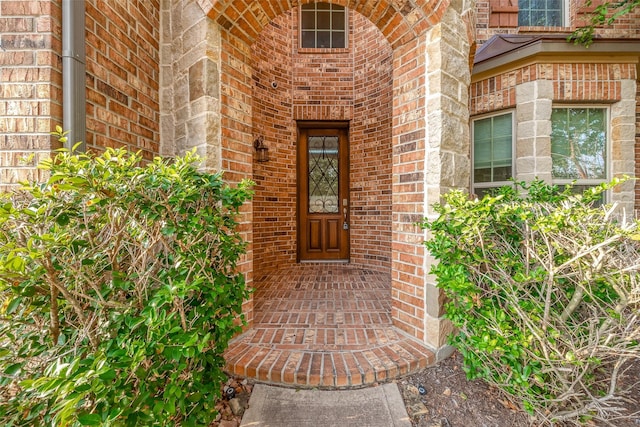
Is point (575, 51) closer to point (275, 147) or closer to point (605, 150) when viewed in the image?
point (605, 150)

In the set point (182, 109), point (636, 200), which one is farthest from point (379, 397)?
point (636, 200)

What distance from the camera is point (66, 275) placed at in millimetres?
1046

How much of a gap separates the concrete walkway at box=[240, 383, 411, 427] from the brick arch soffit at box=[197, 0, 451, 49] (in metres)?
2.68

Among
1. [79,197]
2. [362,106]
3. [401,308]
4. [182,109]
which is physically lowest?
[401,308]

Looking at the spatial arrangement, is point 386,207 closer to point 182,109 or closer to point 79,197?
point 182,109

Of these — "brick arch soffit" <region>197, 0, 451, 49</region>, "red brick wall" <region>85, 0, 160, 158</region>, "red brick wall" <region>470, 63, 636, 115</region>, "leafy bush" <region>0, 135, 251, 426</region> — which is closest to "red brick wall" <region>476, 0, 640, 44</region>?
"red brick wall" <region>470, 63, 636, 115</region>

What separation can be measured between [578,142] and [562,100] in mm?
607

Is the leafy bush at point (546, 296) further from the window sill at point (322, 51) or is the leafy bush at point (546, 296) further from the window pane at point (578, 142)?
the window sill at point (322, 51)

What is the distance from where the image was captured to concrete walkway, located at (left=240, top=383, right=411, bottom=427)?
4.95 feet

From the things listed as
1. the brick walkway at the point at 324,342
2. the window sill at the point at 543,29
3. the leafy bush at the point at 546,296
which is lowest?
the brick walkway at the point at 324,342

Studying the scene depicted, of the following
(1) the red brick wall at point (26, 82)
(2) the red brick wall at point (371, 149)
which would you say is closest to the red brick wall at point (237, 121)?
(1) the red brick wall at point (26, 82)

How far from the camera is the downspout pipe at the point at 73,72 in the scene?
146cm

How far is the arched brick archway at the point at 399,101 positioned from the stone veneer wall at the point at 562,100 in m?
1.56

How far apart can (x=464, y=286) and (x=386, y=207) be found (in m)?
2.80
